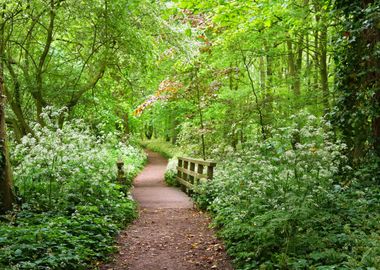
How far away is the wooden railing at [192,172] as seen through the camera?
31.7 feet

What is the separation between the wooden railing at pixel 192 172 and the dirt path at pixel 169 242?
815 millimetres

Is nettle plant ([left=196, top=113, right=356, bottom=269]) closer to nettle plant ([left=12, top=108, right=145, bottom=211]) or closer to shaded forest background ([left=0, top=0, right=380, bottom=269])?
shaded forest background ([left=0, top=0, right=380, bottom=269])

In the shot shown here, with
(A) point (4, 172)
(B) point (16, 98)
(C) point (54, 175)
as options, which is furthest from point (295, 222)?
(B) point (16, 98)

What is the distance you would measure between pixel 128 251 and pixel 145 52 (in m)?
4.84

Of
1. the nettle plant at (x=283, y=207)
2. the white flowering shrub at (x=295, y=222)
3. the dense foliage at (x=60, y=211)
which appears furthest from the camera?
the nettle plant at (x=283, y=207)

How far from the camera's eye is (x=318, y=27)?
954 cm

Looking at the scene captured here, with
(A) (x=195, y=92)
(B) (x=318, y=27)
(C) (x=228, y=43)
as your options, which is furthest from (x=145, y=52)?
(A) (x=195, y=92)

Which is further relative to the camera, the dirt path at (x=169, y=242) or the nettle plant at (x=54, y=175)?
the nettle plant at (x=54, y=175)

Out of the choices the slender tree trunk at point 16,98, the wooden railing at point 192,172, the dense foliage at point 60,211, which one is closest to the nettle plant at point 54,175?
the dense foliage at point 60,211

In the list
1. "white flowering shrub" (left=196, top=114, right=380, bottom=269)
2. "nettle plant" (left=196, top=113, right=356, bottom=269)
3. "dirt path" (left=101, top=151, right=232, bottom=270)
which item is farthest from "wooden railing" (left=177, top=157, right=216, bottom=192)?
A: "white flowering shrub" (left=196, top=114, right=380, bottom=269)

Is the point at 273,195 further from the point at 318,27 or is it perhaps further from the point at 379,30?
the point at 318,27

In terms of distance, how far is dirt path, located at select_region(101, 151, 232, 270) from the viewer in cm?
515

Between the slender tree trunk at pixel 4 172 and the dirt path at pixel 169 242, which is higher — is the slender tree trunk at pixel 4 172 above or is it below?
above

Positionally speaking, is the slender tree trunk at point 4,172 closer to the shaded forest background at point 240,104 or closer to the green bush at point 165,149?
the shaded forest background at point 240,104
